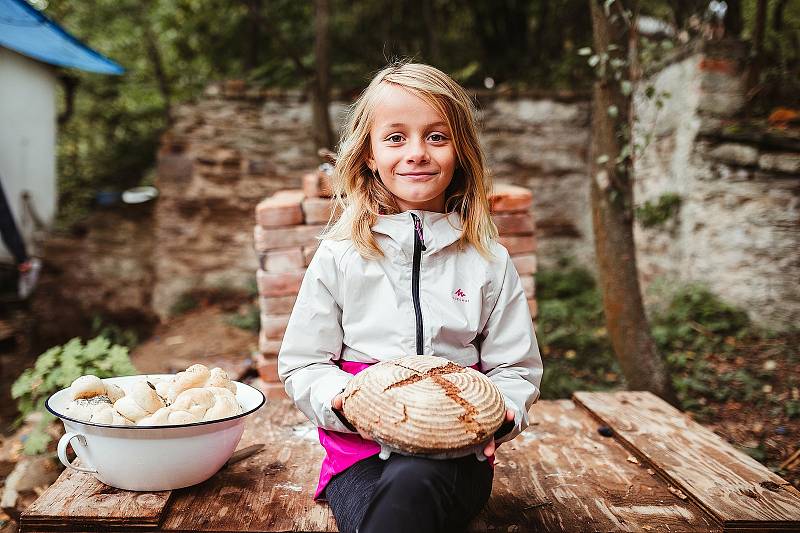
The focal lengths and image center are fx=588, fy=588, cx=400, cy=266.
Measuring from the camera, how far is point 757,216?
13.5 feet

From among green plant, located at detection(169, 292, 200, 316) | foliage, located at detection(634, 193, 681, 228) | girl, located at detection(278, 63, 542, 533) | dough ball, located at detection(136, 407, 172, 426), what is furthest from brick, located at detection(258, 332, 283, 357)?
green plant, located at detection(169, 292, 200, 316)

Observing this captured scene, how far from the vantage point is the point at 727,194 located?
426cm

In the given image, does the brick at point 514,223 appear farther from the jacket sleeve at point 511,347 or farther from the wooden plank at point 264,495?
the wooden plank at point 264,495

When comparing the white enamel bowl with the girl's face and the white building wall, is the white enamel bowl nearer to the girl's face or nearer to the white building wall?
the girl's face

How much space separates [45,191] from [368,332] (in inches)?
234

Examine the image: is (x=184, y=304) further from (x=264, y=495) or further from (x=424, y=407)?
(x=424, y=407)

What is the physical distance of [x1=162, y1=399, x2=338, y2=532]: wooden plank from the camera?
1.59 m

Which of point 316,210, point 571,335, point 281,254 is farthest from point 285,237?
point 571,335

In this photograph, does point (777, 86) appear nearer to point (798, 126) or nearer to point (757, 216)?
point (798, 126)

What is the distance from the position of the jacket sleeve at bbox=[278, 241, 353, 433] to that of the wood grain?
0.47 meters

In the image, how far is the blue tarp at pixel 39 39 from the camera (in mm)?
4492

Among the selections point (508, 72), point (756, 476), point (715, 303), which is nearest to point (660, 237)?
point (715, 303)

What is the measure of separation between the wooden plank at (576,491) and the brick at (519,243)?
93 cm

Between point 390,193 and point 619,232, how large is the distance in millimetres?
1611
